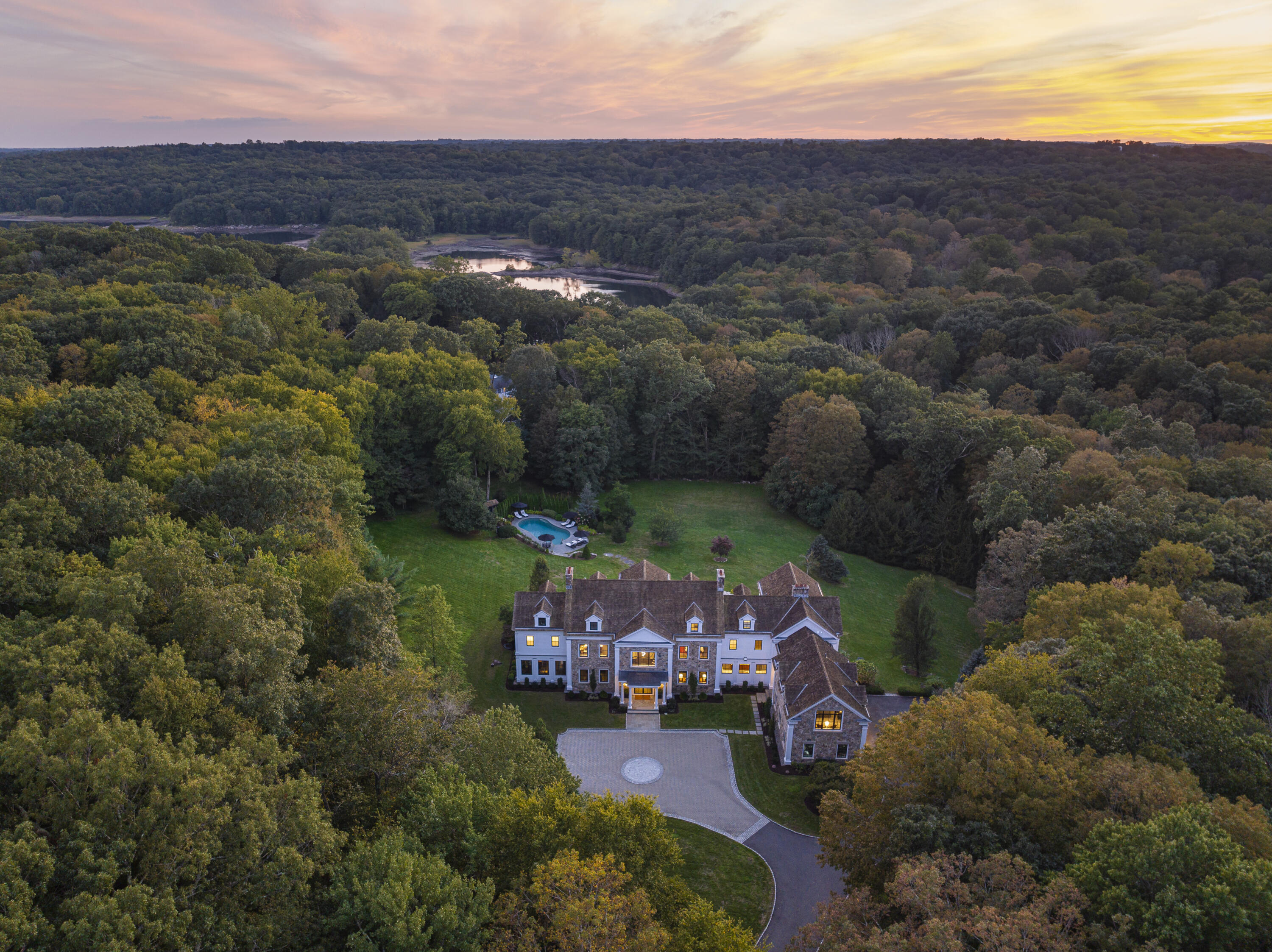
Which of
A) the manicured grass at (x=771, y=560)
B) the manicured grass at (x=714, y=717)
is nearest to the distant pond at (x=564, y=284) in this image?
the manicured grass at (x=771, y=560)

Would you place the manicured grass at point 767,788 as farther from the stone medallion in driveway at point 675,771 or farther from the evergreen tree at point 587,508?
the evergreen tree at point 587,508

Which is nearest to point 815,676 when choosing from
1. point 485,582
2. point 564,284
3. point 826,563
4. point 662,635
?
point 662,635

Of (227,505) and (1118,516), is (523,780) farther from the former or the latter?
(1118,516)

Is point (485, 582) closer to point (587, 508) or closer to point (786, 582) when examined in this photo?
point (587, 508)

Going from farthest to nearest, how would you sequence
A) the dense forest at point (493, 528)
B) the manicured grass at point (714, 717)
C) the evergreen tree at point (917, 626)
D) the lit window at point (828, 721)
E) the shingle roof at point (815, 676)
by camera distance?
the evergreen tree at point (917, 626) → the manicured grass at point (714, 717) → the shingle roof at point (815, 676) → the lit window at point (828, 721) → the dense forest at point (493, 528)

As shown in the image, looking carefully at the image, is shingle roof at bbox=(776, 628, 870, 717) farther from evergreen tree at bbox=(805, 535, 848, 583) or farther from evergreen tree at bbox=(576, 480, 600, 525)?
evergreen tree at bbox=(576, 480, 600, 525)

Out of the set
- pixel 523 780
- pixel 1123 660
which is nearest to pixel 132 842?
pixel 523 780
